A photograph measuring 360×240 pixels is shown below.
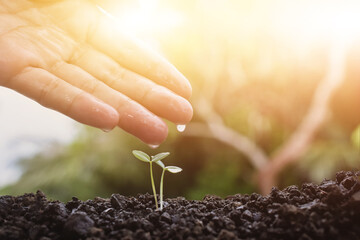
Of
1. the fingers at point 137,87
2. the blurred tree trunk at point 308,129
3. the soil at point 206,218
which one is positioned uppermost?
the blurred tree trunk at point 308,129

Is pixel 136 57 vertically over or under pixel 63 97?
over

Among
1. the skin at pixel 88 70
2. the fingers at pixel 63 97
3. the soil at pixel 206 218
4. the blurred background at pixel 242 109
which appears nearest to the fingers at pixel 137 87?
the skin at pixel 88 70

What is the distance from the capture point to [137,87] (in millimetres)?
1099

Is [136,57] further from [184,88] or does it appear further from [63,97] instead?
[63,97]

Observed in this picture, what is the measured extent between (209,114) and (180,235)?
4.10 meters

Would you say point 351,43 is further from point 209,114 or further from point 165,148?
point 165,148

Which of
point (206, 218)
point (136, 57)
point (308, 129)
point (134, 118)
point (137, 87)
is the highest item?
point (308, 129)

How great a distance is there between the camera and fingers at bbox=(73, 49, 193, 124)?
41.0 inches

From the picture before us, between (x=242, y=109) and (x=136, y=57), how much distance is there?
12.8ft

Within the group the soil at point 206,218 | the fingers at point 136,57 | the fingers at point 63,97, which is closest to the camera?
the soil at point 206,218

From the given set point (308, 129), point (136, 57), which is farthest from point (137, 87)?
point (308, 129)

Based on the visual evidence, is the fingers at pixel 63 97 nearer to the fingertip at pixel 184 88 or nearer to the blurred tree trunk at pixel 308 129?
the fingertip at pixel 184 88

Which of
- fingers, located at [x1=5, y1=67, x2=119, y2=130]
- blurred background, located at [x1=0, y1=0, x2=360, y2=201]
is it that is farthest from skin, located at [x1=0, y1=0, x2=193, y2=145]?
blurred background, located at [x1=0, y1=0, x2=360, y2=201]

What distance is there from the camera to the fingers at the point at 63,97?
948 millimetres
